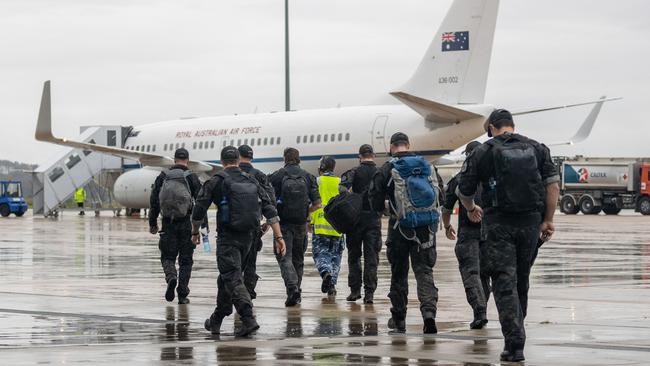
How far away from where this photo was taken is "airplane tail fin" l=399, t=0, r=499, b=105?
41.9m

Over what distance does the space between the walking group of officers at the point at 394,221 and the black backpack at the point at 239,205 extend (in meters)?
0.01

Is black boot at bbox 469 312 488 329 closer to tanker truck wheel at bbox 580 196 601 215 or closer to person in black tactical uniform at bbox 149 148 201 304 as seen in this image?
person in black tactical uniform at bbox 149 148 201 304

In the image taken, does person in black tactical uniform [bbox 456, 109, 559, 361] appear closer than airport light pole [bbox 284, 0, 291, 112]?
Yes

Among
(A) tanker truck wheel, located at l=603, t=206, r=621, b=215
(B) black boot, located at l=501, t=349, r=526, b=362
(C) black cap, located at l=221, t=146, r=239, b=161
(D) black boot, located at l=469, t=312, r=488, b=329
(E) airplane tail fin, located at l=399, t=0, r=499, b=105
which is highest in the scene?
(E) airplane tail fin, located at l=399, t=0, r=499, b=105

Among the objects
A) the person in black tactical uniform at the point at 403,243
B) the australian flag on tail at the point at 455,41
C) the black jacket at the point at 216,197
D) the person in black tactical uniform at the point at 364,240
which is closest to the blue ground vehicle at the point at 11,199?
the australian flag on tail at the point at 455,41

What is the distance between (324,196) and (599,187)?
163 ft

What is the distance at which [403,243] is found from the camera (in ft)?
44.5

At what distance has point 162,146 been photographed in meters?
51.3

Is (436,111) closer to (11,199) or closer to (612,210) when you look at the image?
(11,199)

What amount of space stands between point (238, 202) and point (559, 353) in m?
3.85

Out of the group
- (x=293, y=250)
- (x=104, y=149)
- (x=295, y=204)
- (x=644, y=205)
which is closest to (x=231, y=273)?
(x=295, y=204)

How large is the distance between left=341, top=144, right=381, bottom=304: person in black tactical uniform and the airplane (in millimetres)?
20038

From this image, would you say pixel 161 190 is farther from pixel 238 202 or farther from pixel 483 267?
pixel 483 267

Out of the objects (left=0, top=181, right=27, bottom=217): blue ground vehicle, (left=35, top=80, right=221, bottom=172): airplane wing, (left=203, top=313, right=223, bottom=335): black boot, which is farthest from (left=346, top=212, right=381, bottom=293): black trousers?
(left=0, top=181, right=27, bottom=217): blue ground vehicle
